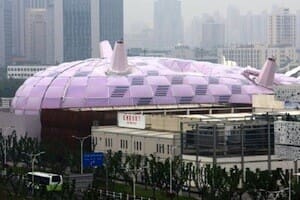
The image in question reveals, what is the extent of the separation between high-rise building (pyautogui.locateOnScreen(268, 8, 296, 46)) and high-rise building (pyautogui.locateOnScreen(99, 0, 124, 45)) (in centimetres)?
2267

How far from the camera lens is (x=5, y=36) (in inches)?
5910

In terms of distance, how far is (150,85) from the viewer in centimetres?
4600

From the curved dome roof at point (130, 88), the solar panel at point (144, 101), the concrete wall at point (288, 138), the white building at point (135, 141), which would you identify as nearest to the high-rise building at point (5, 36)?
the curved dome roof at point (130, 88)

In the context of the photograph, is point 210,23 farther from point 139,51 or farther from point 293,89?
point 293,89

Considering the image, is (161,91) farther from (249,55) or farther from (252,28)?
(252,28)

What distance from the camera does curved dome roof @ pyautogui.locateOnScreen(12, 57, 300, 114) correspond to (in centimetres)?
4538

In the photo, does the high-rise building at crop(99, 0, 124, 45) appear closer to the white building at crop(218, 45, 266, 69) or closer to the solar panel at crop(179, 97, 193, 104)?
the white building at crop(218, 45, 266, 69)

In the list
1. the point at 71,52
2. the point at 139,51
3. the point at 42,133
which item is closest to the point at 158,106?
the point at 42,133

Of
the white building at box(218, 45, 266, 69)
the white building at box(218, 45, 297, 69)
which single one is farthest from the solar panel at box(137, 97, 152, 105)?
the white building at box(218, 45, 266, 69)

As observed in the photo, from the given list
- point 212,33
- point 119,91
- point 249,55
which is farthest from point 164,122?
point 212,33

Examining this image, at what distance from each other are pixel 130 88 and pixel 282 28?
10139 centimetres

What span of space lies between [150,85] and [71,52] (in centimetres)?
8512

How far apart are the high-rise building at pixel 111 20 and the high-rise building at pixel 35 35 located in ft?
40.5

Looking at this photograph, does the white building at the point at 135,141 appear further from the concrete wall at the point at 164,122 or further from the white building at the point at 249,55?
the white building at the point at 249,55
